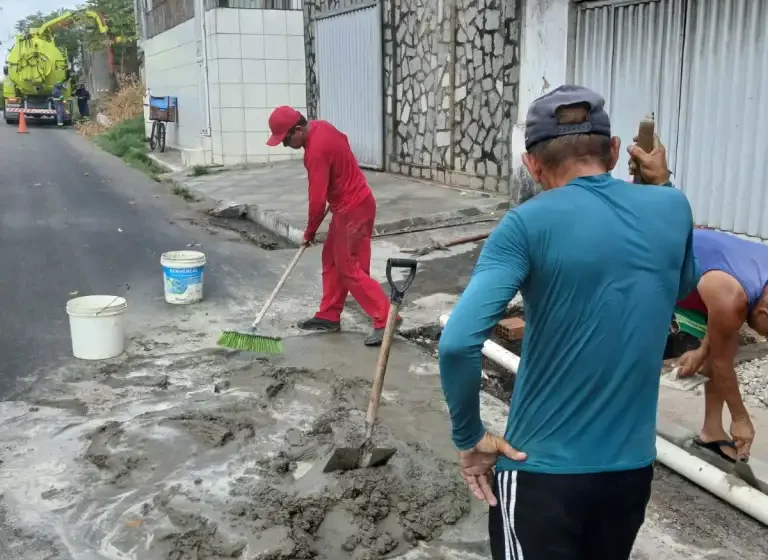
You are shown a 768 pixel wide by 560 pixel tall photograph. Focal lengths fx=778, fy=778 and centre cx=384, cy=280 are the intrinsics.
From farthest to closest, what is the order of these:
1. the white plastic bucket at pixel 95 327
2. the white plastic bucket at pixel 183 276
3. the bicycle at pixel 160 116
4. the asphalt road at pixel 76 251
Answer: the bicycle at pixel 160 116 < the white plastic bucket at pixel 183 276 < the asphalt road at pixel 76 251 < the white plastic bucket at pixel 95 327

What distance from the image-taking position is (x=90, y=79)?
120ft

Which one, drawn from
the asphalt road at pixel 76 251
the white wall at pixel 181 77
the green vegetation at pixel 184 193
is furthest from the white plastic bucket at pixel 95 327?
the white wall at pixel 181 77

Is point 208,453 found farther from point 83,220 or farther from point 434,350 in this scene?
point 83,220

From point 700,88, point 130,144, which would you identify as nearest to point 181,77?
point 130,144

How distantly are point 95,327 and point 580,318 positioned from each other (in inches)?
170

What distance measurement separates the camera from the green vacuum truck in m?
28.7

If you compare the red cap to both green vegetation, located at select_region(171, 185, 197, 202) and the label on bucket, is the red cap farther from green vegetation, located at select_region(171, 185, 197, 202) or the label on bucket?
green vegetation, located at select_region(171, 185, 197, 202)

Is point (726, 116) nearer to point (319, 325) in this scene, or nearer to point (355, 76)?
point (319, 325)

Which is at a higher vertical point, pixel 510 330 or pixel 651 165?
pixel 651 165

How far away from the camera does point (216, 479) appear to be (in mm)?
3686

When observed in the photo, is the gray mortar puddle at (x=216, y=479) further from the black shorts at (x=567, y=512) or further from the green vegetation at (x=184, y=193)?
the green vegetation at (x=184, y=193)

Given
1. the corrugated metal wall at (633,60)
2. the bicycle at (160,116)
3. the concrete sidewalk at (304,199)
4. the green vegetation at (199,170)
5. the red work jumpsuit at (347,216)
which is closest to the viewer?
the red work jumpsuit at (347,216)

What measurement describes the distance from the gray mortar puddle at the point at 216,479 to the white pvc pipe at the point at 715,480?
86 cm

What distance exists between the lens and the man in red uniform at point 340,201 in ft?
18.1
